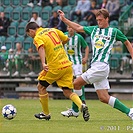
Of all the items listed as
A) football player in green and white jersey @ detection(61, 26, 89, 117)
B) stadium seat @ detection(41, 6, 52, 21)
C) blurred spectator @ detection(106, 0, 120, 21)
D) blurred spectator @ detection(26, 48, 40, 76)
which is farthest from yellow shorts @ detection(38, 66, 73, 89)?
stadium seat @ detection(41, 6, 52, 21)

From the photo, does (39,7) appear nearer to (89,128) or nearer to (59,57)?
(59,57)

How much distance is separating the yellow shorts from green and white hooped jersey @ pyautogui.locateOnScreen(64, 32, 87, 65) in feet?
13.8

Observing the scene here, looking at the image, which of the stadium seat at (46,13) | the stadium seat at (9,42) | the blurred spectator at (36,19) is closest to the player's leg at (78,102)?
the blurred spectator at (36,19)

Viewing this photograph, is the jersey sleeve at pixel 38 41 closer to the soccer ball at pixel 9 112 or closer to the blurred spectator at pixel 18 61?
the soccer ball at pixel 9 112

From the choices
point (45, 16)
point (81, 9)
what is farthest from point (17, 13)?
point (81, 9)

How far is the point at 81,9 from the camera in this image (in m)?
25.6

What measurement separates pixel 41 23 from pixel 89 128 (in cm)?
1505

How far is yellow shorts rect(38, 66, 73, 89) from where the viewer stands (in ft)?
41.4

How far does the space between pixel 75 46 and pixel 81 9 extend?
8688 millimetres

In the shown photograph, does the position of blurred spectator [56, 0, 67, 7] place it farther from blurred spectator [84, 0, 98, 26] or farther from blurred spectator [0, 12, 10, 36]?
blurred spectator [0, 12, 10, 36]

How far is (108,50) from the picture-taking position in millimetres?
12609

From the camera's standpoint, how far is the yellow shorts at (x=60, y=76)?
496 inches

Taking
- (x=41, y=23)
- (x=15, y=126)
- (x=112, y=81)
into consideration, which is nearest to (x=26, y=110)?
(x=15, y=126)

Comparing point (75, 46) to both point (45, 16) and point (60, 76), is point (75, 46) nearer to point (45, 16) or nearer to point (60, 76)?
point (60, 76)
